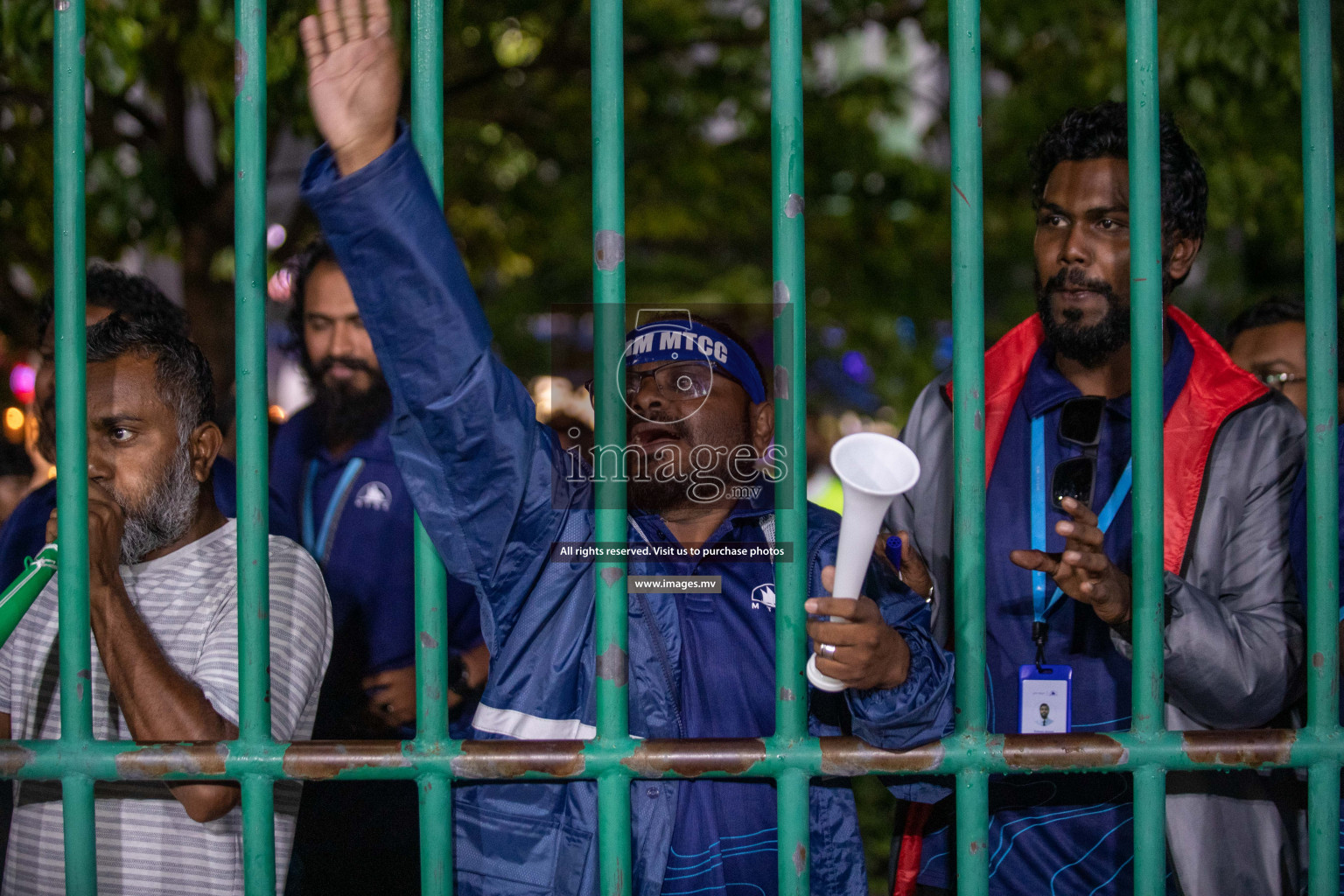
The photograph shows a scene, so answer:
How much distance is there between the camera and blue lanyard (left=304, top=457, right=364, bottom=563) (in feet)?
10.3

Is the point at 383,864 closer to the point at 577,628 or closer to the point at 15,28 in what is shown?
the point at 577,628

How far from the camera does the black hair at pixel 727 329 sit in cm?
180

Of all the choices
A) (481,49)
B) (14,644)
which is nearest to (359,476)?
(14,644)

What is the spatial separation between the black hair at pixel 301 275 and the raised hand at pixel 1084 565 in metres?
2.55

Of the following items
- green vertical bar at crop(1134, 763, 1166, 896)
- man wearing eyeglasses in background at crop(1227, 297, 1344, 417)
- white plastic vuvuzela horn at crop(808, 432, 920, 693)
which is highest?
man wearing eyeglasses in background at crop(1227, 297, 1344, 417)

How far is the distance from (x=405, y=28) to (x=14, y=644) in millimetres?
2874

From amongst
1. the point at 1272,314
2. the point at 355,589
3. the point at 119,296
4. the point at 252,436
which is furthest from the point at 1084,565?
the point at 119,296

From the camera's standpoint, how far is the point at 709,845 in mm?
1820

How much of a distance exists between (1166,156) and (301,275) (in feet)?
8.32

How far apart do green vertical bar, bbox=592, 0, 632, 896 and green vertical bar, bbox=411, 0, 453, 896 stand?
0.71 feet

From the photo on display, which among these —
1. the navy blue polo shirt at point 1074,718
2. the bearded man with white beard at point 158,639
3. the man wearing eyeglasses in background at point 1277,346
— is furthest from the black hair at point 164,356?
the man wearing eyeglasses in background at point 1277,346

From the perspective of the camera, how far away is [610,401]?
1.58m

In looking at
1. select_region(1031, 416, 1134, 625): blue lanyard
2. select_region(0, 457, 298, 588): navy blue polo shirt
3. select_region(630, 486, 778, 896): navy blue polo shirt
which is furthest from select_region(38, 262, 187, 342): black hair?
select_region(1031, 416, 1134, 625): blue lanyard

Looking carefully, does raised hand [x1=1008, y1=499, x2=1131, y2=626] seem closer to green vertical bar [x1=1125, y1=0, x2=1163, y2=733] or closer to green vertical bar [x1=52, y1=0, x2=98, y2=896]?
green vertical bar [x1=1125, y1=0, x2=1163, y2=733]
